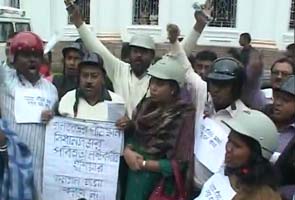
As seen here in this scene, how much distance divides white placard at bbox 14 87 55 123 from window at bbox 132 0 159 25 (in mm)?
14959

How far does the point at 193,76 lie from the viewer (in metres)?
4.61

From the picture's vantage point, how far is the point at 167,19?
62.2 feet

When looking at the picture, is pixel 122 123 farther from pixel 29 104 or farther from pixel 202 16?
pixel 202 16

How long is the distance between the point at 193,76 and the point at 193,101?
0.21 meters

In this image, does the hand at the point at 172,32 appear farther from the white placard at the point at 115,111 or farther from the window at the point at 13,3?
the window at the point at 13,3

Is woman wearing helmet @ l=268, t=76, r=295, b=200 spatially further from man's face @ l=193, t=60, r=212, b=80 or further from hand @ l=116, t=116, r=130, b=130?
man's face @ l=193, t=60, r=212, b=80

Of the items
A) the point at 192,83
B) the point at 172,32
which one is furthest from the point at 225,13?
the point at 192,83

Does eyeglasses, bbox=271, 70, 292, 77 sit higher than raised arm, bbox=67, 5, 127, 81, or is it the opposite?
raised arm, bbox=67, 5, 127, 81

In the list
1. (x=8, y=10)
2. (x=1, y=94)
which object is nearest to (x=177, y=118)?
(x=1, y=94)

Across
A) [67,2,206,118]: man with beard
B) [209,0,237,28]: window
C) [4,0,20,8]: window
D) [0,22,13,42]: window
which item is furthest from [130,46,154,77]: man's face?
[4,0,20,8]: window

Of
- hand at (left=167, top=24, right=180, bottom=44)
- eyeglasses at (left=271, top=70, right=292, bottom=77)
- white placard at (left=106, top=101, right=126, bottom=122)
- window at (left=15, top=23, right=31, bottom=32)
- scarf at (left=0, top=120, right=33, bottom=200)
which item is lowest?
scarf at (left=0, top=120, right=33, bottom=200)

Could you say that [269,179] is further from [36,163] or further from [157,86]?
[36,163]

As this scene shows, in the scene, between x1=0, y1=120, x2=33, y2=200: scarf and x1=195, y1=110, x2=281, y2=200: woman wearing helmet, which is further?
x1=0, y1=120, x2=33, y2=200: scarf

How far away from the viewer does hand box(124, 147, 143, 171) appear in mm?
3961
